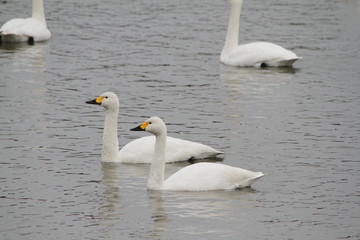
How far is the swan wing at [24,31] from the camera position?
27.0 metres

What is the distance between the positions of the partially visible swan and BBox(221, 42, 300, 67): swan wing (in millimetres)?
10152

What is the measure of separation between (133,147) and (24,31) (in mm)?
11950

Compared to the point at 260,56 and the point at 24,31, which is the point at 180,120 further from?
the point at 24,31

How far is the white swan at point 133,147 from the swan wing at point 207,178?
1.43 m

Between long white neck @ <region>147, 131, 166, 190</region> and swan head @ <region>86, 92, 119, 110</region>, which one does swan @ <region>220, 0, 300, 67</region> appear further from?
long white neck @ <region>147, 131, 166, 190</region>

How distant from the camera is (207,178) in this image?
1448 centimetres

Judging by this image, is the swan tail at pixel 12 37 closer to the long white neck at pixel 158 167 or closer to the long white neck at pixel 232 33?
the long white neck at pixel 232 33

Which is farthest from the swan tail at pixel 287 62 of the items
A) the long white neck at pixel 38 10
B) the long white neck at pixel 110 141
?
the long white neck at pixel 110 141

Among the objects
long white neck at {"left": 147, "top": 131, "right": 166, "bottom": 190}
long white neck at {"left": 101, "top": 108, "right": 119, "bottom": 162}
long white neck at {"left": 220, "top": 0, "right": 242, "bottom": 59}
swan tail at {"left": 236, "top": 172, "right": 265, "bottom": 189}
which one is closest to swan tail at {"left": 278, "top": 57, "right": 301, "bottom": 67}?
long white neck at {"left": 220, "top": 0, "right": 242, "bottom": 59}

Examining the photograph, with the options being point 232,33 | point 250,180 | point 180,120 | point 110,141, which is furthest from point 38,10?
point 250,180

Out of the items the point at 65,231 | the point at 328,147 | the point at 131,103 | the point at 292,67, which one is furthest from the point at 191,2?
the point at 65,231

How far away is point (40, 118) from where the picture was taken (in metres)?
18.6

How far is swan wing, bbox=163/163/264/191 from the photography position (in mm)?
14445

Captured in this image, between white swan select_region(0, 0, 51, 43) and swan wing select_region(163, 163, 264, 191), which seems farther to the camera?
Result: white swan select_region(0, 0, 51, 43)
